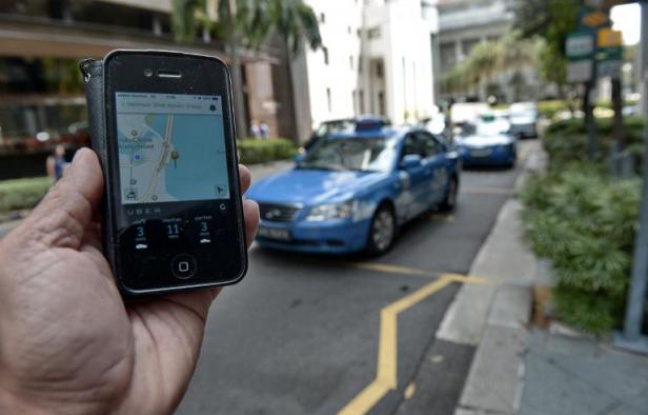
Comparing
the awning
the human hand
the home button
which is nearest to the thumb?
the human hand

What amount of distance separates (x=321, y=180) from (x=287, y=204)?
0.63m

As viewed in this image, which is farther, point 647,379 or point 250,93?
point 250,93

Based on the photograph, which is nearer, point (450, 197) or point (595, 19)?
point (595, 19)

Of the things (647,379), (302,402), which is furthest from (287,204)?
(647,379)

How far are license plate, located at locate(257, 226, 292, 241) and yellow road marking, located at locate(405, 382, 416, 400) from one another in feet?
7.51

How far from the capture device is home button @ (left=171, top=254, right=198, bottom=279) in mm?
1260

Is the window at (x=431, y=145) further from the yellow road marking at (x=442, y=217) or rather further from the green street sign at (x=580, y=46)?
the green street sign at (x=580, y=46)

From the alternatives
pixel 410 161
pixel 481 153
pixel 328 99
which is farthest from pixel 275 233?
pixel 481 153

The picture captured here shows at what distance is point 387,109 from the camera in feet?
16.2

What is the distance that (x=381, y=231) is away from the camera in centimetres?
527

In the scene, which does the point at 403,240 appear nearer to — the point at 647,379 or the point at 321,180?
the point at 321,180

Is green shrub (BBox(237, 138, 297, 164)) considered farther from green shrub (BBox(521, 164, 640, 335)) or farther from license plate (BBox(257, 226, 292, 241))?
green shrub (BBox(521, 164, 640, 335))

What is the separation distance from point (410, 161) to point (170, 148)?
4636 mm

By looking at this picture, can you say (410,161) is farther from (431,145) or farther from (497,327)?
(497,327)
